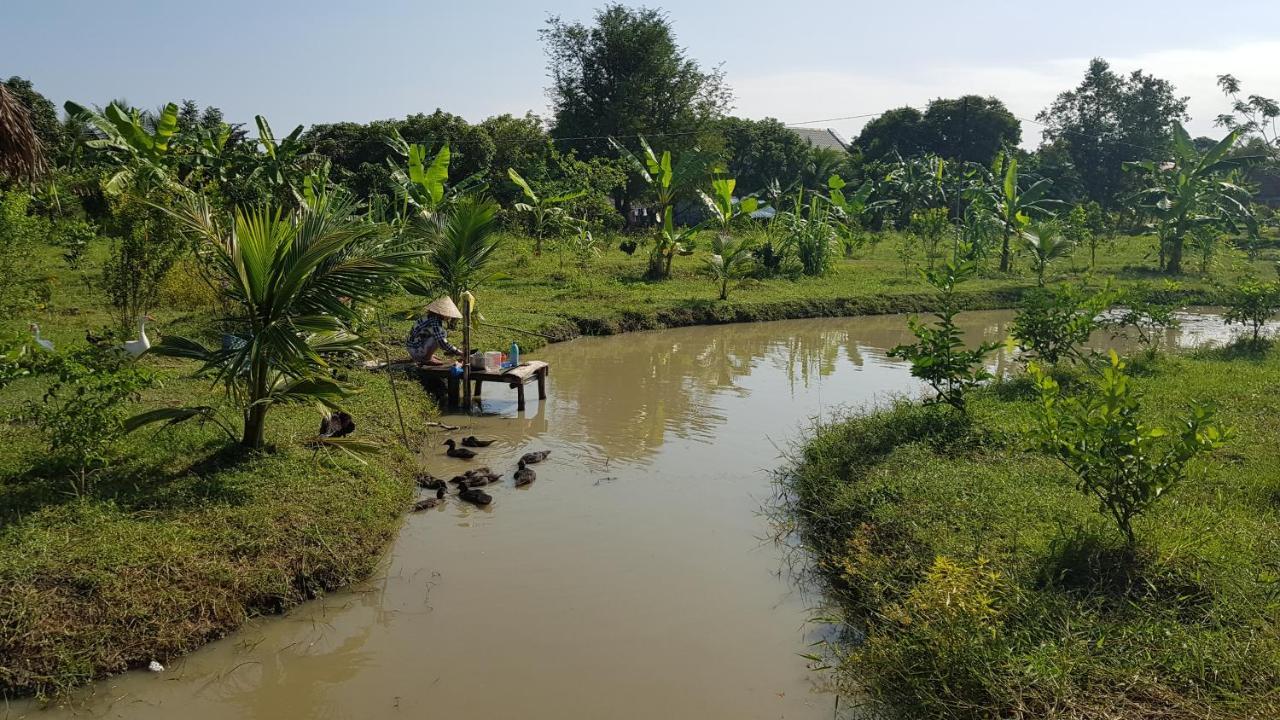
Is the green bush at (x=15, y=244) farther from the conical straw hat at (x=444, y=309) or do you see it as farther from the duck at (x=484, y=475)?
the duck at (x=484, y=475)

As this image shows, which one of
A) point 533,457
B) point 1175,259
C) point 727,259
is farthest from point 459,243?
point 1175,259

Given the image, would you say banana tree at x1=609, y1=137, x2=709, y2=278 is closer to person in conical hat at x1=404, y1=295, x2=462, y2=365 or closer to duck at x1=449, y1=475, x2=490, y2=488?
person in conical hat at x1=404, y1=295, x2=462, y2=365

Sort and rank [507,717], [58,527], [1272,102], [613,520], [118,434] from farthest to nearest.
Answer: [1272,102]
[613,520]
[118,434]
[58,527]
[507,717]

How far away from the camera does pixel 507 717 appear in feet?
14.6

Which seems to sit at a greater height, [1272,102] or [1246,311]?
[1272,102]

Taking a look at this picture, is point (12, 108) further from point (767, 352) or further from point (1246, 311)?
point (1246, 311)

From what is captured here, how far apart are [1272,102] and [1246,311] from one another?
33.5 meters

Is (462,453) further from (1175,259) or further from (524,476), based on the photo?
(1175,259)

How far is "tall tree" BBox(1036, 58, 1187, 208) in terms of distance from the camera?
1538 inches

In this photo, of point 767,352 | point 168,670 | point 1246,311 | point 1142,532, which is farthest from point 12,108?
point 1246,311

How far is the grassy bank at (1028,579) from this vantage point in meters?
3.93

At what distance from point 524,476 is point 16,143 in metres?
4.74

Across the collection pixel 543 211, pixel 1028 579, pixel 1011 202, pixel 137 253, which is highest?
pixel 1011 202

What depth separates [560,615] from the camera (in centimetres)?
545
